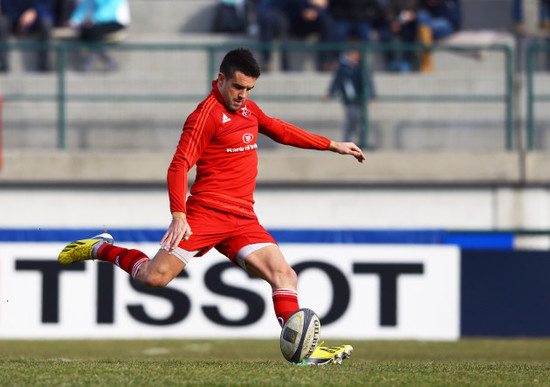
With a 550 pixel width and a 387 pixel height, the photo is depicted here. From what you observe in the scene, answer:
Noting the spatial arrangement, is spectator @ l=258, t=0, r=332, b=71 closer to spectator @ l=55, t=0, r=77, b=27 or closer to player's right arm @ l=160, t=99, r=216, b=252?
spectator @ l=55, t=0, r=77, b=27

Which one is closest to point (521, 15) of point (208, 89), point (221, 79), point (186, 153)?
point (208, 89)

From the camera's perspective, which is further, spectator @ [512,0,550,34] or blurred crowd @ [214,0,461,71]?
spectator @ [512,0,550,34]

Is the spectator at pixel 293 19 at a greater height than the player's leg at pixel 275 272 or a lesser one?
greater

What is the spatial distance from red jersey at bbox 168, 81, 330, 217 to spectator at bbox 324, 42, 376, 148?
7.65 meters

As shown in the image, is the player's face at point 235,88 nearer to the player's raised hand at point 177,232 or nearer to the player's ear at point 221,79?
the player's ear at point 221,79

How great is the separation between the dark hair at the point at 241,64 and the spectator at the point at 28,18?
32.2 ft

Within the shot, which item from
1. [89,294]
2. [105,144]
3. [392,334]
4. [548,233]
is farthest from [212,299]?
[548,233]

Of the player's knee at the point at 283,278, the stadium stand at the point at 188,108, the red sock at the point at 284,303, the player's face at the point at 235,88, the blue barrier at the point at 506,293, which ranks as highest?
the player's face at the point at 235,88

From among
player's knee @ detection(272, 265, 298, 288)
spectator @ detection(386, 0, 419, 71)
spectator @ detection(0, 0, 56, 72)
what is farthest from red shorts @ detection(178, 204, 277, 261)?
spectator @ detection(386, 0, 419, 71)

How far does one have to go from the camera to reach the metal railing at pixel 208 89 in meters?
14.5

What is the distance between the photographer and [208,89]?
1474 centimetres

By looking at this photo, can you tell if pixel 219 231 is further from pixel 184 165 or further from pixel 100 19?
pixel 100 19

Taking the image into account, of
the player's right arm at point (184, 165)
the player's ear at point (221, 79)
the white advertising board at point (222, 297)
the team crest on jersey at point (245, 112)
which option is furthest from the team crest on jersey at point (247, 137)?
the white advertising board at point (222, 297)

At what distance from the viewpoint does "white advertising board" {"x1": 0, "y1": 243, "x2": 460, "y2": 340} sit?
40.1 ft
